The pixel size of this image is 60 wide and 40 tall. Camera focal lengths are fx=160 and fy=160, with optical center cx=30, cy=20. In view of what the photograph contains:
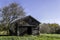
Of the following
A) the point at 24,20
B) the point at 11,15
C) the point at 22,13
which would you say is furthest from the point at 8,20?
the point at 24,20

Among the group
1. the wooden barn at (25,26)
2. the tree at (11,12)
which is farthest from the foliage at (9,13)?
the wooden barn at (25,26)

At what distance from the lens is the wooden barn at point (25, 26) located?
3756cm

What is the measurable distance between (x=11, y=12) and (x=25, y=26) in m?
20.6

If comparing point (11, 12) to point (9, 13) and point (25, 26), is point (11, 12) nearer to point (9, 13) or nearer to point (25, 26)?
point (9, 13)

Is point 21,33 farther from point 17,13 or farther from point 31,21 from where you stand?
point 17,13

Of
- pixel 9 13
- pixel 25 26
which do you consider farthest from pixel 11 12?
pixel 25 26

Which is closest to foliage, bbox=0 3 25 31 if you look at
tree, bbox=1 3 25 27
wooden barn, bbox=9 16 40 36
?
tree, bbox=1 3 25 27

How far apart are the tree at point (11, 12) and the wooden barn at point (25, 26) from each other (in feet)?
60.1

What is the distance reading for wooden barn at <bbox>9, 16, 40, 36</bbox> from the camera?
123ft

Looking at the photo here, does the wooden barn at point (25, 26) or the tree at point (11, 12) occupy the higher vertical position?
the tree at point (11, 12)

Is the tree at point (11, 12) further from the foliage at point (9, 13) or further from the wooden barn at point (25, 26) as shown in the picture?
the wooden barn at point (25, 26)

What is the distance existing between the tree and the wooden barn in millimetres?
18313

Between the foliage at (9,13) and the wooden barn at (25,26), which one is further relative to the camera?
the foliage at (9,13)

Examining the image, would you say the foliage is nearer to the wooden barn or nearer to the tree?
the tree
